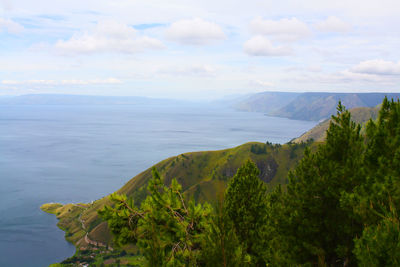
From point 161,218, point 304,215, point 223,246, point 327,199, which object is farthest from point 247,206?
point 223,246

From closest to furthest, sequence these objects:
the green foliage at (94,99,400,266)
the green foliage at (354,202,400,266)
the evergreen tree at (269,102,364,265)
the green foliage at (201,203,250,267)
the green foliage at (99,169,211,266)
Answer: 1. the green foliage at (354,202,400,266)
2. the green foliage at (201,203,250,267)
3. the green foliage at (94,99,400,266)
4. the green foliage at (99,169,211,266)
5. the evergreen tree at (269,102,364,265)

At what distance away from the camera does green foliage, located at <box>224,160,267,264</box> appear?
79.3ft

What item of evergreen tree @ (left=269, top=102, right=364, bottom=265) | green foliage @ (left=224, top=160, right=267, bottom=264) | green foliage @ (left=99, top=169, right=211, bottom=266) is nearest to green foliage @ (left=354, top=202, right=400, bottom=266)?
green foliage @ (left=99, top=169, right=211, bottom=266)

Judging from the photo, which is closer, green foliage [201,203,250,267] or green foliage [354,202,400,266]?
green foliage [354,202,400,266]

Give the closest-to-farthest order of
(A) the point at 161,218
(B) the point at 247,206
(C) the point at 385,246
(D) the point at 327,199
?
(C) the point at 385,246 < (A) the point at 161,218 < (D) the point at 327,199 < (B) the point at 247,206

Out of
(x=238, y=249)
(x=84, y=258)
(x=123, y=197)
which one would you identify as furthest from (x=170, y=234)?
(x=84, y=258)

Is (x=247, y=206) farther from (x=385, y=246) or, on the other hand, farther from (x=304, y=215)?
(x=385, y=246)

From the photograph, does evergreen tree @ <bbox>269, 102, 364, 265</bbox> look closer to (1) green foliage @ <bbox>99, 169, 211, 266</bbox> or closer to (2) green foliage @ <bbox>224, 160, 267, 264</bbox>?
(2) green foliage @ <bbox>224, 160, 267, 264</bbox>

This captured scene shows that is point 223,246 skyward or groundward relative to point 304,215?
skyward

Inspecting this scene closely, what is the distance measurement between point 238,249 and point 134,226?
7.16 m

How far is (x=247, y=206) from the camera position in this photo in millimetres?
25281

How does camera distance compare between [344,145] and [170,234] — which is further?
[344,145]

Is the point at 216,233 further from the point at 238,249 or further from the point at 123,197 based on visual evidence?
the point at 123,197

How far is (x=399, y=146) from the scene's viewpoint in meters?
14.8
